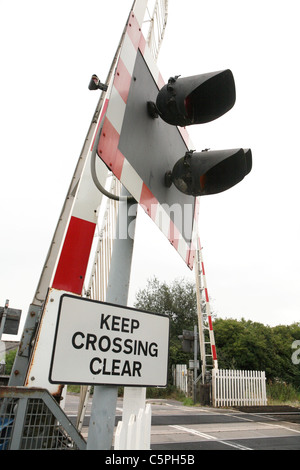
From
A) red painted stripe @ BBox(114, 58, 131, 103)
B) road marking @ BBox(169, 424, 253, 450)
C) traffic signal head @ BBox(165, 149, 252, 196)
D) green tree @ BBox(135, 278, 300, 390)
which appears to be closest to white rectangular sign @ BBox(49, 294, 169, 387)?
traffic signal head @ BBox(165, 149, 252, 196)

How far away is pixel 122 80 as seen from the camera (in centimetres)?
188

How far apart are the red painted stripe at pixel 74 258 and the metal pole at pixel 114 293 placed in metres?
0.85

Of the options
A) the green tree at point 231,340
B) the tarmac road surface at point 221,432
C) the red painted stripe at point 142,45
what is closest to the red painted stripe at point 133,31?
the red painted stripe at point 142,45

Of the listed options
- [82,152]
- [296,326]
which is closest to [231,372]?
[82,152]

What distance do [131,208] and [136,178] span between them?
0.17 m

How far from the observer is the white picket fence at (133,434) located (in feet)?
5.46

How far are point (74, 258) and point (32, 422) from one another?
1.14 metres

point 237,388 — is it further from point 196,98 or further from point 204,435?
point 196,98

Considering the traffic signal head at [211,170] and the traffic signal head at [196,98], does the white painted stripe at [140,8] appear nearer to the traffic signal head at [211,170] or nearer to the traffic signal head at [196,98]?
the traffic signal head at [196,98]

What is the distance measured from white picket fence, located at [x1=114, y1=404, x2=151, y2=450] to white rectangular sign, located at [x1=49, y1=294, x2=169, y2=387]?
19 centimetres

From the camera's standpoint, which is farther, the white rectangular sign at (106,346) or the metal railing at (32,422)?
the metal railing at (32,422)

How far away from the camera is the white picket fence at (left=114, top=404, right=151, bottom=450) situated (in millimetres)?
1665
